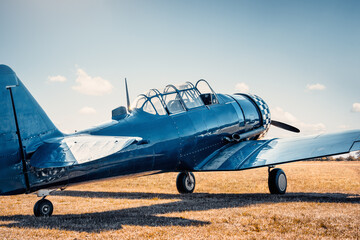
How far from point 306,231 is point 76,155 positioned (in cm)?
347

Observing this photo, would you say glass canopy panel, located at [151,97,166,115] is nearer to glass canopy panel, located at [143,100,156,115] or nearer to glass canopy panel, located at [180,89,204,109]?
glass canopy panel, located at [143,100,156,115]

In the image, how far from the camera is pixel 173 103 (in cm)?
932

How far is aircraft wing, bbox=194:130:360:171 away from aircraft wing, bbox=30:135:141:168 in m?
3.99

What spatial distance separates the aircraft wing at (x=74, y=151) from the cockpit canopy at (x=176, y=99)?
Result: 2578mm

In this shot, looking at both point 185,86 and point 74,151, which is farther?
point 185,86

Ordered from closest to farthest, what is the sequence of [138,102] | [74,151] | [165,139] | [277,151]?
1. [74,151]
2. [165,139]
3. [138,102]
4. [277,151]

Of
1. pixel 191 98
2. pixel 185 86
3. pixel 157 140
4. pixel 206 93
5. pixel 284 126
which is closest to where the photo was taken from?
pixel 157 140

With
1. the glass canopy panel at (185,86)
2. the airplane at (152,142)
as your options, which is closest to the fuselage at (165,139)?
the airplane at (152,142)

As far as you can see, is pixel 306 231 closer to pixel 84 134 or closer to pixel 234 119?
pixel 84 134

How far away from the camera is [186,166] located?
9.12 meters

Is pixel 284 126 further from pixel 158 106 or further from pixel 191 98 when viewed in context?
pixel 158 106

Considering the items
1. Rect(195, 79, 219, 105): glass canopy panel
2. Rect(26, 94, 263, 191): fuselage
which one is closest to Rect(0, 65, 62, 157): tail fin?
Rect(26, 94, 263, 191): fuselage

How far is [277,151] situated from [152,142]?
3.57 meters

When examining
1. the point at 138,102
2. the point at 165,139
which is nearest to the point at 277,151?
the point at 165,139
